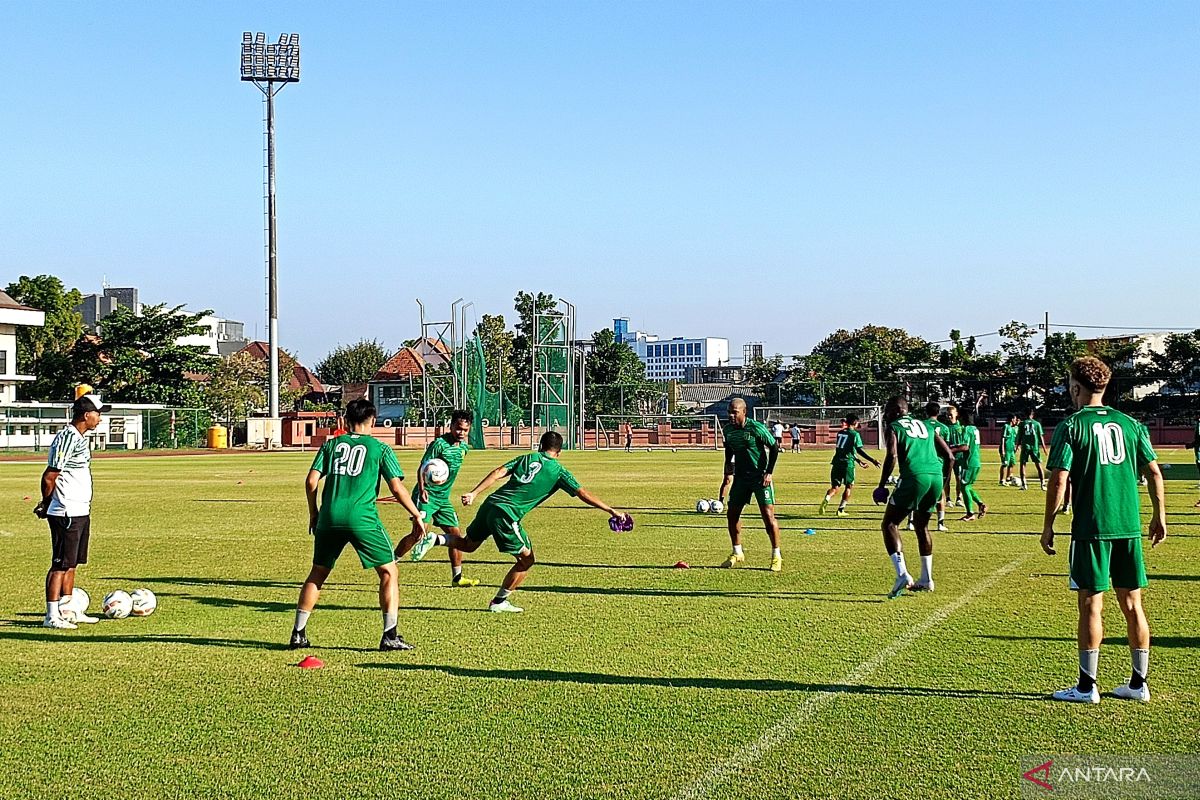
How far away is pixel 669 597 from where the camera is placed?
38.3 feet

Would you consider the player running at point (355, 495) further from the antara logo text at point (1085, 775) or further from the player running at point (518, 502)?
the antara logo text at point (1085, 775)

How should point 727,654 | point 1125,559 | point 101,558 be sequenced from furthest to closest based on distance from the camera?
point 101,558
point 727,654
point 1125,559

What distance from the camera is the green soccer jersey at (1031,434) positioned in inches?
1021

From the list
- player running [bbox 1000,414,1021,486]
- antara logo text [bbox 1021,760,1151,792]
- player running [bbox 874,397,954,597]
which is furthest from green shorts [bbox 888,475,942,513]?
player running [bbox 1000,414,1021,486]

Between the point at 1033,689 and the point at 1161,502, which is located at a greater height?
the point at 1161,502

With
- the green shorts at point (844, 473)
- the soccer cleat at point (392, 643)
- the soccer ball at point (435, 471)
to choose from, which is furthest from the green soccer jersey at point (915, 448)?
the green shorts at point (844, 473)

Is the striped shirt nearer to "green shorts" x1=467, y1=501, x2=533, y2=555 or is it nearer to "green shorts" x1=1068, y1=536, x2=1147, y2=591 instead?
"green shorts" x1=467, y1=501, x2=533, y2=555

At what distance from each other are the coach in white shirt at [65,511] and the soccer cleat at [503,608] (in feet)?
11.1

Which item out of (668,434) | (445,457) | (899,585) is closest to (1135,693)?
(899,585)

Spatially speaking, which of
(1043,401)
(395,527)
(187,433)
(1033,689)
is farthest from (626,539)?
(1043,401)

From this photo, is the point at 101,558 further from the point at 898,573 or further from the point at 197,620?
the point at 898,573

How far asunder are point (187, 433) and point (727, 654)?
6575 centimetres

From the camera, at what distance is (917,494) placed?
12.0 meters

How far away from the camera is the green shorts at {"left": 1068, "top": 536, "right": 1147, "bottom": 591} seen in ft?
22.5
